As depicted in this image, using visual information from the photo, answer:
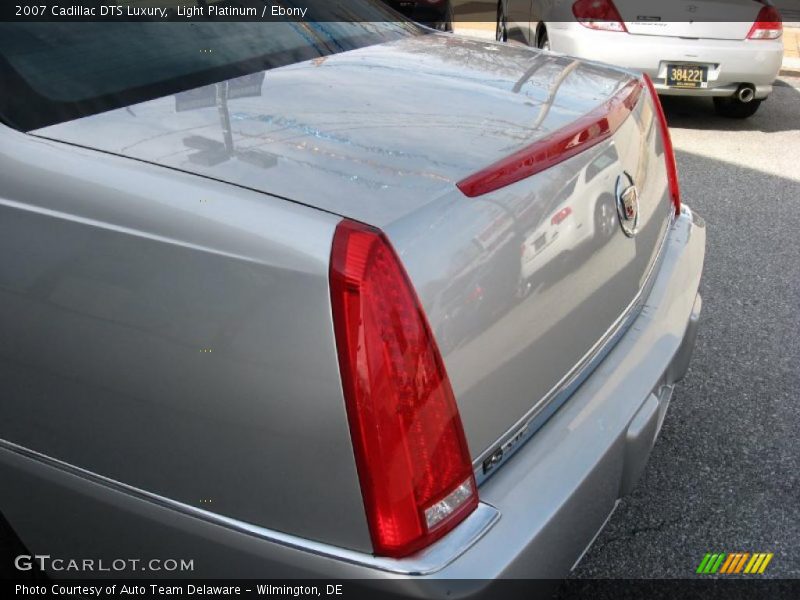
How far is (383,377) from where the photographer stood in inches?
50.8

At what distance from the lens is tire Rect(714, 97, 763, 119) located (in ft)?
22.1

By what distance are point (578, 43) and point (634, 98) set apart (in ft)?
15.4

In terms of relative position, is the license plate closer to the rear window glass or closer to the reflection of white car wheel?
the rear window glass

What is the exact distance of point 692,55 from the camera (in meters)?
6.26

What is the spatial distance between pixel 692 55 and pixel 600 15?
74cm

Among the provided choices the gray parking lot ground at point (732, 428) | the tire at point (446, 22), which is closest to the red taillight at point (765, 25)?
the gray parking lot ground at point (732, 428)

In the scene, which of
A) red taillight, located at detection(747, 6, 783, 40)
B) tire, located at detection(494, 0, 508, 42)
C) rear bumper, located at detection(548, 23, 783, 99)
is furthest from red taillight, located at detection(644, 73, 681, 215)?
tire, located at detection(494, 0, 508, 42)

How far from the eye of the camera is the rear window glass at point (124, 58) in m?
1.69

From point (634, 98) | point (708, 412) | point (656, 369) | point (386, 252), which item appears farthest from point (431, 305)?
point (708, 412)

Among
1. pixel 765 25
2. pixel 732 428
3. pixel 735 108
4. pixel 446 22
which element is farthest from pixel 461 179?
pixel 735 108

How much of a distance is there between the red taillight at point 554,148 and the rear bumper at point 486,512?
18.0 inches

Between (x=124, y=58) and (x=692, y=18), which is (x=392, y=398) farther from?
→ (x=692, y=18)

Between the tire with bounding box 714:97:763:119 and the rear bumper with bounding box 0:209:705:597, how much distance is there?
549 cm

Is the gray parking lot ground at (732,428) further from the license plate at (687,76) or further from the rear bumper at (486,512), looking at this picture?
the license plate at (687,76)
